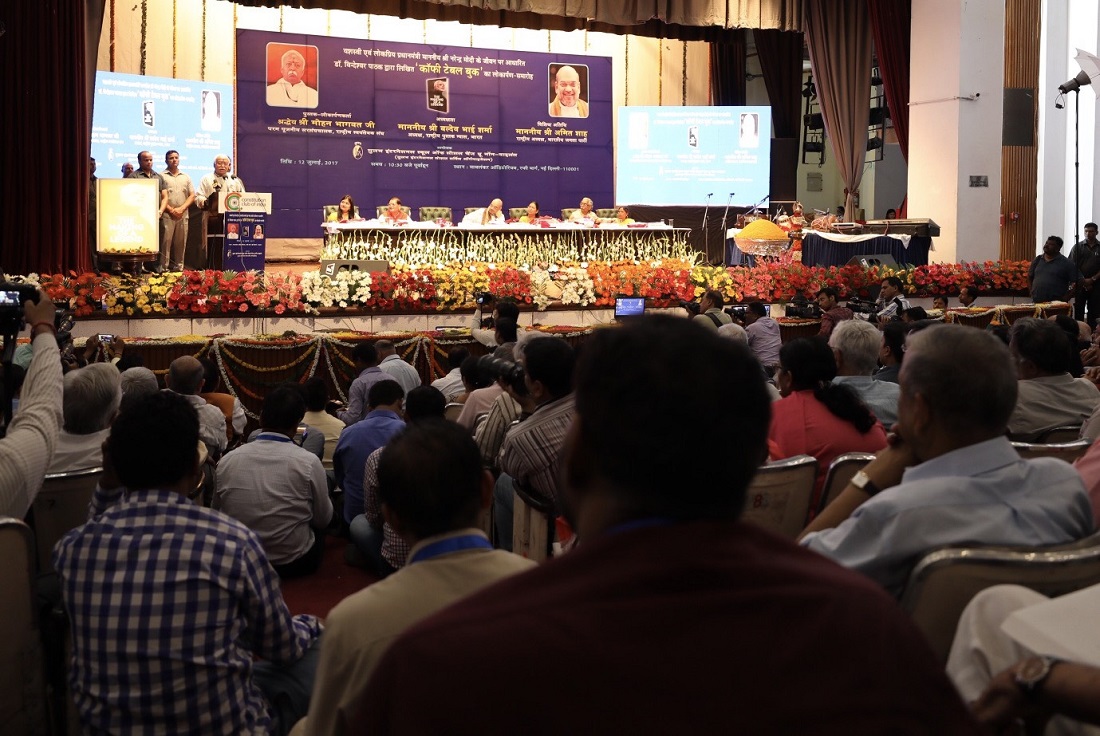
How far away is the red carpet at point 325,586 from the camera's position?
12.7 ft

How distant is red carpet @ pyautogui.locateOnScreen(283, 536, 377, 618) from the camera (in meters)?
3.87

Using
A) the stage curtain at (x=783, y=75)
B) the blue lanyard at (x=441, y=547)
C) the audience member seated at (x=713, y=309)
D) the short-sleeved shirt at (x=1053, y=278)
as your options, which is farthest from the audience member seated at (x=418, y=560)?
the stage curtain at (x=783, y=75)

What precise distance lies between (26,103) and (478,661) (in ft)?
35.1

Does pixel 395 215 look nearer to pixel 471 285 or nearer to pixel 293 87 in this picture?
pixel 293 87

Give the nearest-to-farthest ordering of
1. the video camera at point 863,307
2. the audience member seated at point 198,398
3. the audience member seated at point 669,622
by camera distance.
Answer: the audience member seated at point 669,622 → the audience member seated at point 198,398 → the video camera at point 863,307

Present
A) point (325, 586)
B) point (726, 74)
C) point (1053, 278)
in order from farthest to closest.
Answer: point (726, 74) → point (1053, 278) → point (325, 586)

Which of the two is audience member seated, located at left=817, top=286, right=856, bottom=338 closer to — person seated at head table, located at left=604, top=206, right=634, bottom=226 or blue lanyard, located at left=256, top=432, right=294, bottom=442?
blue lanyard, located at left=256, top=432, right=294, bottom=442

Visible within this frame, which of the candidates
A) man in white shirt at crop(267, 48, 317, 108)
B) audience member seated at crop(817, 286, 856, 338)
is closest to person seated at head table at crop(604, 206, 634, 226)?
man in white shirt at crop(267, 48, 317, 108)

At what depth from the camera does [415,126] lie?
1459cm

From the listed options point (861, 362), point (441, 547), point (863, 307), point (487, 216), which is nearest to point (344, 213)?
point (487, 216)

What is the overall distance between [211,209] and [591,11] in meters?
4.90

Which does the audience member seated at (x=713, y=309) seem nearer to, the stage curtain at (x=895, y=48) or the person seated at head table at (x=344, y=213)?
the person seated at head table at (x=344, y=213)

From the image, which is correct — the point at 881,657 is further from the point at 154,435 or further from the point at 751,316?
the point at 751,316

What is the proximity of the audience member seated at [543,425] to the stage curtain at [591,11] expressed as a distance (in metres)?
9.71
